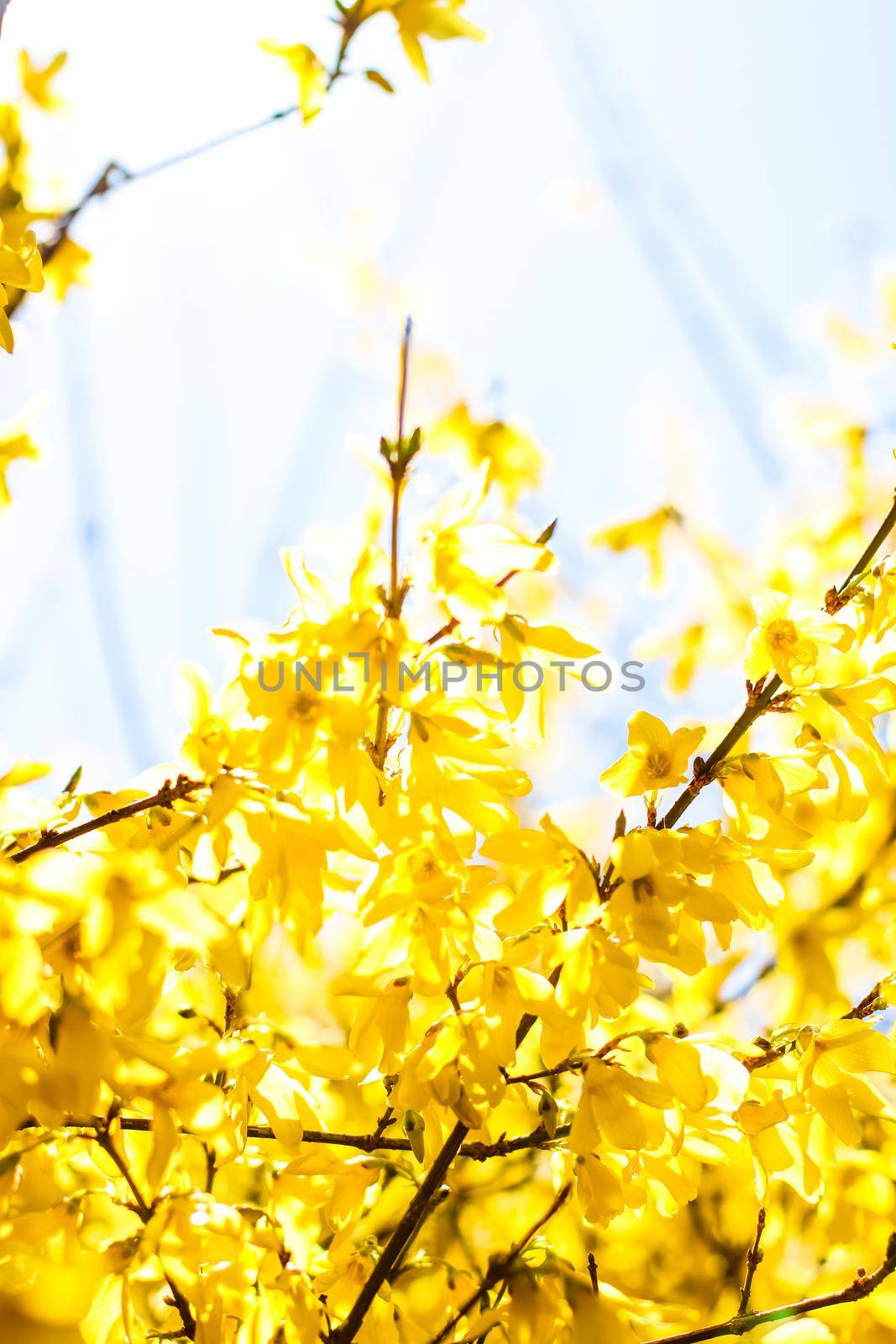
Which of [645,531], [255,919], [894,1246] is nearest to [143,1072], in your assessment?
[255,919]

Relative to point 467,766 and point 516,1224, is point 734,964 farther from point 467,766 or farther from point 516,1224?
point 467,766

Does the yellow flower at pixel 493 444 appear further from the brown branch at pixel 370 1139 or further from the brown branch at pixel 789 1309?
the brown branch at pixel 789 1309

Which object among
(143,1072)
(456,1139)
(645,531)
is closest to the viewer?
(143,1072)

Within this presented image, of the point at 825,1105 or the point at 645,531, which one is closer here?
the point at 825,1105

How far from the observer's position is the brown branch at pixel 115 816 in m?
1.03

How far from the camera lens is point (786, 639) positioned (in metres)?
1.20

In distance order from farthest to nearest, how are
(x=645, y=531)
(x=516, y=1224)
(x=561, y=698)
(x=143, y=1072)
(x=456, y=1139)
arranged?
(x=561, y=698), (x=645, y=531), (x=516, y=1224), (x=456, y=1139), (x=143, y=1072)

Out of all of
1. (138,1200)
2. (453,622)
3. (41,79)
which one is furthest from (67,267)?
(138,1200)

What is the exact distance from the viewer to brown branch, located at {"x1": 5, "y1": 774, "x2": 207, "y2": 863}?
1028mm

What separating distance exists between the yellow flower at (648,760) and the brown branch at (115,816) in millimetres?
473

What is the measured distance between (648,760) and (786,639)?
0.25 meters

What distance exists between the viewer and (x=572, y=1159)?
112 cm

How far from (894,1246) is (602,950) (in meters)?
0.52

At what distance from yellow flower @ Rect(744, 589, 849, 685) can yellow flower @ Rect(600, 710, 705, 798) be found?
0.17 m
